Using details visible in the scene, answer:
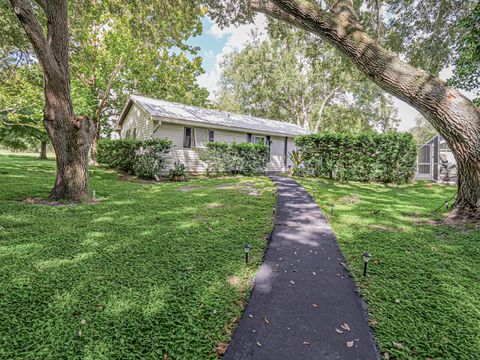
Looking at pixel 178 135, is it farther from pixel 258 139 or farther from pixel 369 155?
pixel 369 155

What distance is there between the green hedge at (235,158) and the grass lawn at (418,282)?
818 centimetres

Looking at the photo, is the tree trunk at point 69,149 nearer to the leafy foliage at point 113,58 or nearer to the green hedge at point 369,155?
the leafy foliage at point 113,58

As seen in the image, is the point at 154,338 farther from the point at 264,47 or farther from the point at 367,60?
the point at 264,47

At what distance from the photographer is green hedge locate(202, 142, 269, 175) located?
12602mm

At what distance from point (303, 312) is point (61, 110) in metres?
6.79

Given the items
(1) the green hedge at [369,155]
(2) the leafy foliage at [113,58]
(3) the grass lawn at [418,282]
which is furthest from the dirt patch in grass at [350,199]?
(2) the leafy foliage at [113,58]

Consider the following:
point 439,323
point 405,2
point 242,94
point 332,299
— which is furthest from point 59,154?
point 242,94

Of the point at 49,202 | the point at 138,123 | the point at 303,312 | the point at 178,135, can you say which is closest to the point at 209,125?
the point at 178,135

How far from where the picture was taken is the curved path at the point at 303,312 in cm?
177

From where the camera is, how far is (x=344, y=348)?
1785mm

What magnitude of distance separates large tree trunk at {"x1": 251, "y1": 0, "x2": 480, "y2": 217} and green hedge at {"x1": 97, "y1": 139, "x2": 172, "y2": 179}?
7.70m

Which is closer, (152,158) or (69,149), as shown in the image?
(69,149)

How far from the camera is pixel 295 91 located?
90.6 feet

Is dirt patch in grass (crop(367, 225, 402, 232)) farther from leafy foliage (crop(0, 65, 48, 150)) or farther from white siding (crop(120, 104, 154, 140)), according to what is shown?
leafy foliage (crop(0, 65, 48, 150))
